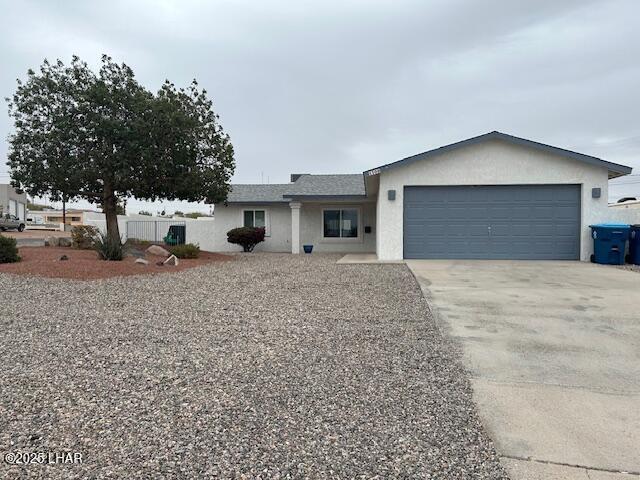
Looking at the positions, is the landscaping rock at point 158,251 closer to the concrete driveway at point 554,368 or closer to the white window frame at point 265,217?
the white window frame at point 265,217

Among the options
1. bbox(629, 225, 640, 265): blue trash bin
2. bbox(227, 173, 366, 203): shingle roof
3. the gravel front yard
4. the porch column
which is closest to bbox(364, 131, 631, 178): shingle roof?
bbox(629, 225, 640, 265): blue trash bin

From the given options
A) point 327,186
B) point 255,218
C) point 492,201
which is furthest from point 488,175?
point 255,218

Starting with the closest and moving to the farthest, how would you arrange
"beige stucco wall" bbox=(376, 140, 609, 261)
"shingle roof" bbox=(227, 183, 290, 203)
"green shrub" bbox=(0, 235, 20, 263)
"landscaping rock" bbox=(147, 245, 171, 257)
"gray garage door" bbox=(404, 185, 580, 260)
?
"green shrub" bbox=(0, 235, 20, 263), "beige stucco wall" bbox=(376, 140, 609, 261), "gray garage door" bbox=(404, 185, 580, 260), "landscaping rock" bbox=(147, 245, 171, 257), "shingle roof" bbox=(227, 183, 290, 203)

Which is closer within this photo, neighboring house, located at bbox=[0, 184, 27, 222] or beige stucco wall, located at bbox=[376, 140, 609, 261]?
beige stucco wall, located at bbox=[376, 140, 609, 261]

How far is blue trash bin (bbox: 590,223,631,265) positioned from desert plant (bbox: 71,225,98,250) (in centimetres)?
1704

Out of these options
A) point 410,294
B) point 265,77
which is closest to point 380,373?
point 410,294

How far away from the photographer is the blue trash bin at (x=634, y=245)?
43.2 feet

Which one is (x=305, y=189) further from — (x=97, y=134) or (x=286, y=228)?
(x=97, y=134)

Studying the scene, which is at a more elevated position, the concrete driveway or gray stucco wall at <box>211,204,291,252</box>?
gray stucco wall at <box>211,204,291,252</box>

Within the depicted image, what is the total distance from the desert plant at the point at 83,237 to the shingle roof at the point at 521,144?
1052 cm

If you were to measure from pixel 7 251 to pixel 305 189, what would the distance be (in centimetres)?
1254

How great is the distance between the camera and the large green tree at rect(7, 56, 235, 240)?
556 inches

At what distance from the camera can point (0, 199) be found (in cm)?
5256

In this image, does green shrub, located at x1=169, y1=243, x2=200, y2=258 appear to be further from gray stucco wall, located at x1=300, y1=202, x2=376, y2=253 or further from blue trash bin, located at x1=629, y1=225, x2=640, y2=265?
blue trash bin, located at x1=629, y1=225, x2=640, y2=265
